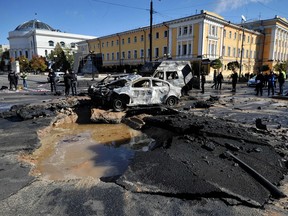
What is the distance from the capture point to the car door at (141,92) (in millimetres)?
10695

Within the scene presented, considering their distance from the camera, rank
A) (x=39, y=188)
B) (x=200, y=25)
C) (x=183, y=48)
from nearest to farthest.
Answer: (x=39, y=188) < (x=200, y=25) < (x=183, y=48)

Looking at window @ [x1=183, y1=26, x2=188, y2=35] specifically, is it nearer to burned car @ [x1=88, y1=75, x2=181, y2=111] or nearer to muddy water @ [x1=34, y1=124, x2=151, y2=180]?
burned car @ [x1=88, y1=75, x2=181, y2=111]

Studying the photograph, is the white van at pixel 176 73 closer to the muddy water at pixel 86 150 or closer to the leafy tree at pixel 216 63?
the muddy water at pixel 86 150

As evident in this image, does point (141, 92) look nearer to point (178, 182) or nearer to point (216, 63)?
point (178, 182)

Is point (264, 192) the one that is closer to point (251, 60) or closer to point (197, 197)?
point (197, 197)

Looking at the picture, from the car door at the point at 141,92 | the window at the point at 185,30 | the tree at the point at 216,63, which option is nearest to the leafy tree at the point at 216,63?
the tree at the point at 216,63

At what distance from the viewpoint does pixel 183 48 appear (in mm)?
46188

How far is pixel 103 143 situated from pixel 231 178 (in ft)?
13.7

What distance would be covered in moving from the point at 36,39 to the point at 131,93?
88.7m

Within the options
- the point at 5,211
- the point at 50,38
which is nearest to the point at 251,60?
the point at 5,211

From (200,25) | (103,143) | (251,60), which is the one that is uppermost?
(200,25)

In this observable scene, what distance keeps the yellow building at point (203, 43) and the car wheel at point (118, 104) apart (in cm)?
3299

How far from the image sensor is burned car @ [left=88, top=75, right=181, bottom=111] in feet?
34.1

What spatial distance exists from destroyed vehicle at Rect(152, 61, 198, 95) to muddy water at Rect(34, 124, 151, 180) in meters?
7.82
